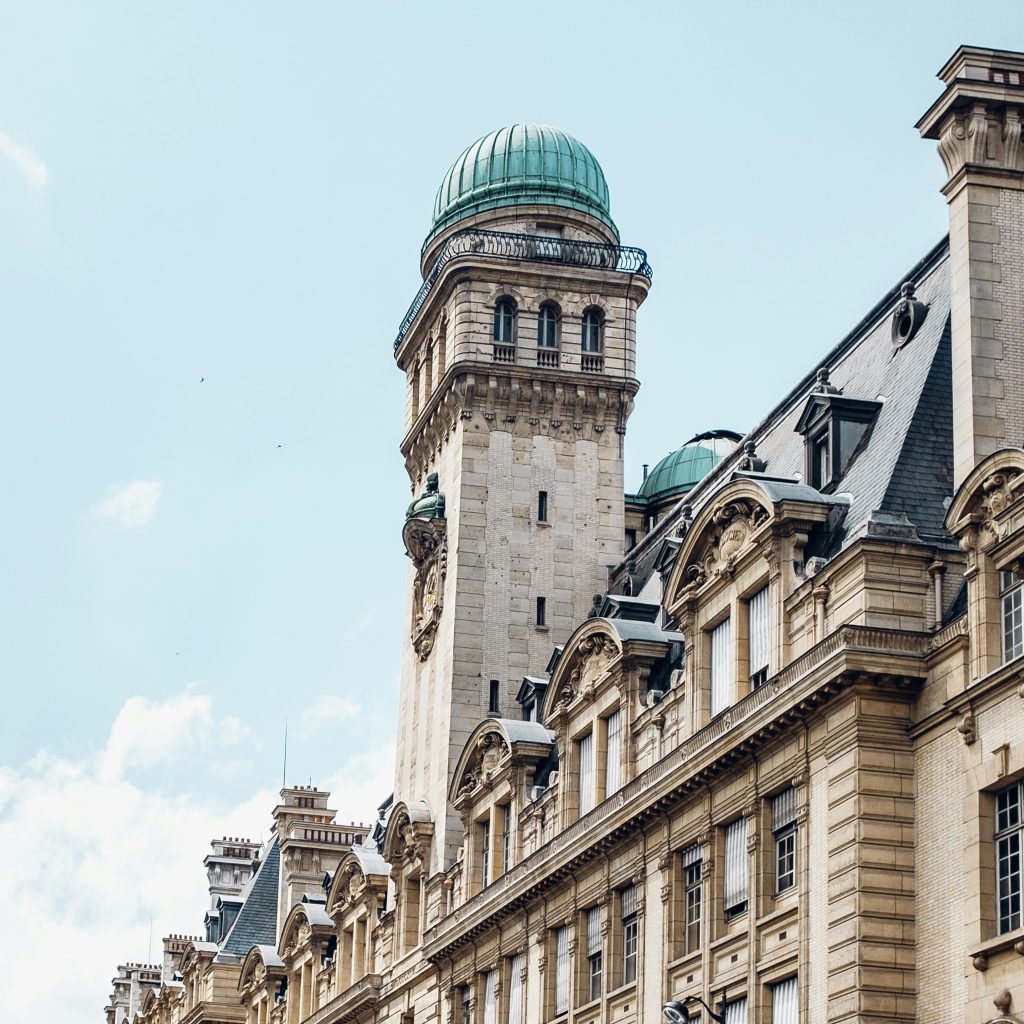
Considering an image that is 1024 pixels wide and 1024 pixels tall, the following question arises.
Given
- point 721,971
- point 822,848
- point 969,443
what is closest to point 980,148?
Answer: point 969,443

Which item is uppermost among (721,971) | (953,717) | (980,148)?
(980,148)

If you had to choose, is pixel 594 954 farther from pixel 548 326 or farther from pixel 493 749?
pixel 548 326

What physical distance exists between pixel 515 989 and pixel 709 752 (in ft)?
53.1

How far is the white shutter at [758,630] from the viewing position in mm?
50656

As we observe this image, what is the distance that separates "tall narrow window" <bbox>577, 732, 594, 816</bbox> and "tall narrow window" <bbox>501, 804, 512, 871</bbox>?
18.6 feet

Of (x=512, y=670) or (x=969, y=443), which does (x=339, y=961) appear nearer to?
(x=512, y=670)

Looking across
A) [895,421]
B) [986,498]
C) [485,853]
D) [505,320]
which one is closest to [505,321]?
[505,320]

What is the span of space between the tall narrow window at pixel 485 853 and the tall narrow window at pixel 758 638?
64.2 ft

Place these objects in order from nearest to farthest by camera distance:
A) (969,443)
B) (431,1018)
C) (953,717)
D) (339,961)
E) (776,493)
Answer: (953,717) → (969,443) → (776,493) → (431,1018) → (339,961)

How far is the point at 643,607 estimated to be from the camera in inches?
2453

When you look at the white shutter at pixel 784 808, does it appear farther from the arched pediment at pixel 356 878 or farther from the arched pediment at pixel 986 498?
the arched pediment at pixel 356 878

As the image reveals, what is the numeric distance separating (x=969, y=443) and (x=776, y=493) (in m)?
5.03

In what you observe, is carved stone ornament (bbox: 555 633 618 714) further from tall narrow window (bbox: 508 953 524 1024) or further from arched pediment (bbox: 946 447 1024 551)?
arched pediment (bbox: 946 447 1024 551)

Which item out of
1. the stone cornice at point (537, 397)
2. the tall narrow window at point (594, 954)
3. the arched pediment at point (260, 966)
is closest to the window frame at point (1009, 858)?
the tall narrow window at point (594, 954)
